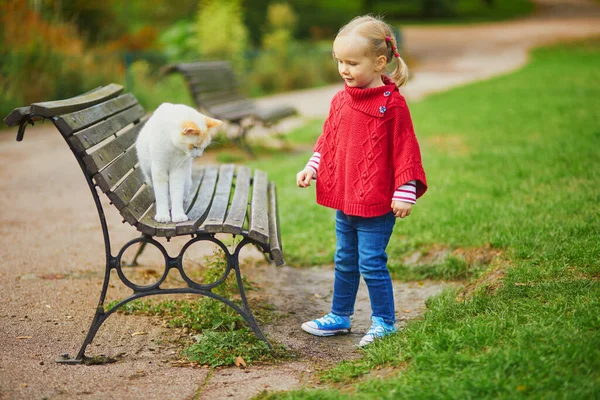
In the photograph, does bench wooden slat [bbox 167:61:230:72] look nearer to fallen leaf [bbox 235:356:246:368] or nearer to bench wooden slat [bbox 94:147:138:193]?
bench wooden slat [bbox 94:147:138:193]

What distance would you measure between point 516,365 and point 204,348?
5.14 feet

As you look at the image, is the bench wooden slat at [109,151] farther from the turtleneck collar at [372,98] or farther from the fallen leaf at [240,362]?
the turtleneck collar at [372,98]

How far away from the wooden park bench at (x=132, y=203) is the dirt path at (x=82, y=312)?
23 centimetres

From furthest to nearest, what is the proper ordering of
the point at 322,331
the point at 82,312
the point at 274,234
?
the point at 82,312 < the point at 322,331 < the point at 274,234

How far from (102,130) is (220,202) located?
2.58 ft

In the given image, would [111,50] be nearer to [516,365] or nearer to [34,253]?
[34,253]

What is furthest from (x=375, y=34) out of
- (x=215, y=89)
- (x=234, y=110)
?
(x=215, y=89)

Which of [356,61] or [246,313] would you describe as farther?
[246,313]

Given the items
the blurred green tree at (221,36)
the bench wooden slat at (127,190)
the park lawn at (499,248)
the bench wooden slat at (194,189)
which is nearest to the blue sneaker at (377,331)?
the park lawn at (499,248)

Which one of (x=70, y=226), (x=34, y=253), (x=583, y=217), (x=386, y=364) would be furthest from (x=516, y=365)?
(x=70, y=226)

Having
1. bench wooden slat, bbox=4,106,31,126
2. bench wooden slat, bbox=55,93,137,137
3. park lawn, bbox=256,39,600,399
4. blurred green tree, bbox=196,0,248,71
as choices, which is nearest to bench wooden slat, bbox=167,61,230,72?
park lawn, bbox=256,39,600,399

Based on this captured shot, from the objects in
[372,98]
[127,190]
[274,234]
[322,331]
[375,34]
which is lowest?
[322,331]

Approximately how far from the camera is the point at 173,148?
3.62 m

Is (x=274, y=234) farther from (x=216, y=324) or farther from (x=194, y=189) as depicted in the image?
(x=194, y=189)
